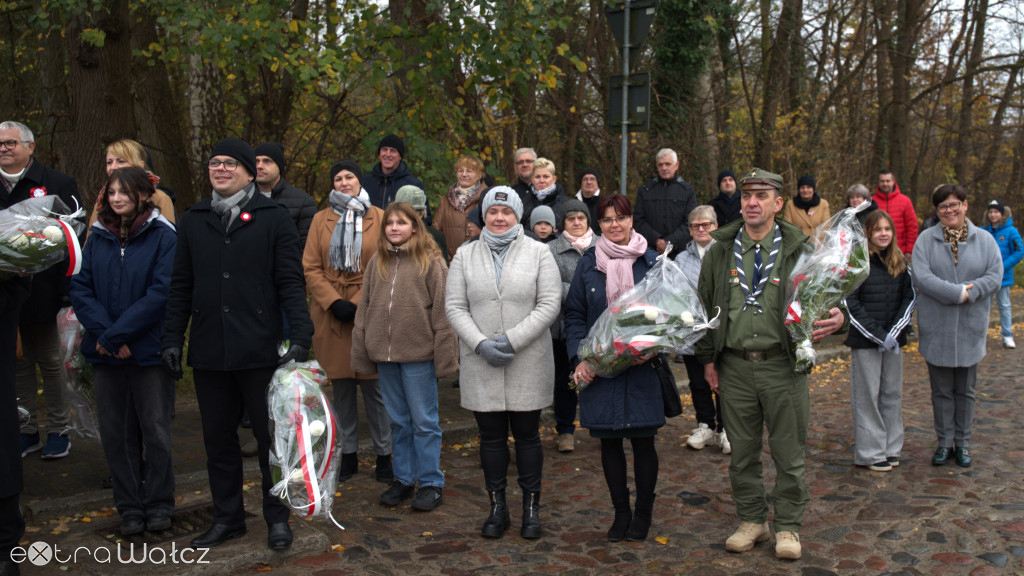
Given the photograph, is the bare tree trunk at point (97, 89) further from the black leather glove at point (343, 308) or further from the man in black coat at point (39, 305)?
the black leather glove at point (343, 308)

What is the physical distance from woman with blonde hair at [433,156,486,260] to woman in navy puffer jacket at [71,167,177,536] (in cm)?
327

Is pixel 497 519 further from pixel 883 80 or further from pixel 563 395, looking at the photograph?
pixel 883 80

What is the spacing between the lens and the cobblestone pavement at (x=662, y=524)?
15.3 feet

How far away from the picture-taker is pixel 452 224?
8.29m


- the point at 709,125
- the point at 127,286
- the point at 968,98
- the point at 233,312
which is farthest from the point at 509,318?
the point at 968,98

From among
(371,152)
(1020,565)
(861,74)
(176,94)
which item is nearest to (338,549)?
(1020,565)

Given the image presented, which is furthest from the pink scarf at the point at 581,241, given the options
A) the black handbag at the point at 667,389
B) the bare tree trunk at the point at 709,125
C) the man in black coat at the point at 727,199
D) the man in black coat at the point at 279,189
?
the bare tree trunk at the point at 709,125

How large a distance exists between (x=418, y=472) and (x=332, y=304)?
1.36m

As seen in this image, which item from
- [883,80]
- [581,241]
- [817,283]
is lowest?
[817,283]

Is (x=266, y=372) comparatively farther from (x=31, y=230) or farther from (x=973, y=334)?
(x=973, y=334)

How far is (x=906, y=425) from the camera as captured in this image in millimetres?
7805

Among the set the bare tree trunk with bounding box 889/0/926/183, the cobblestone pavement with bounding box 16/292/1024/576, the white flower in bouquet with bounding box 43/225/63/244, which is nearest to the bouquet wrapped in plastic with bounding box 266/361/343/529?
the cobblestone pavement with bounding box 16/292/1024/576

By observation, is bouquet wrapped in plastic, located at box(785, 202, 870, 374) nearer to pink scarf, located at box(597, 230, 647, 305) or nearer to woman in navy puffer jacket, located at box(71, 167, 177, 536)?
pink scarf, located at box(597, 230, 647, 305)

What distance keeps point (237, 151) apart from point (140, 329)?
3.91 feet
